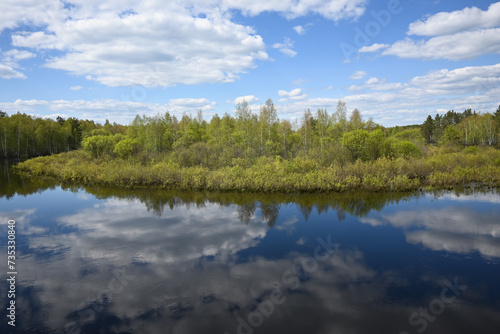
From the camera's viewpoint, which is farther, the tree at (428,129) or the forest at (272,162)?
the tree at (428,129)

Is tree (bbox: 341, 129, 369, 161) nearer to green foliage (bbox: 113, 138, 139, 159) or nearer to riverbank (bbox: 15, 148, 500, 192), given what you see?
riverbank (bbox: 15, 148, 500, 192)

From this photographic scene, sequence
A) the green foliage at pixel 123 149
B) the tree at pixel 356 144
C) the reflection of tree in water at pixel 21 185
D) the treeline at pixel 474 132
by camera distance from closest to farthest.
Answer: the reflection of tree in water at pixel 21 185, the tree at pixel 356 144, the green foliage at pixel 123 149, the treeline at pixel 474 132

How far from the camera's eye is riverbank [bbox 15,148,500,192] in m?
24.6

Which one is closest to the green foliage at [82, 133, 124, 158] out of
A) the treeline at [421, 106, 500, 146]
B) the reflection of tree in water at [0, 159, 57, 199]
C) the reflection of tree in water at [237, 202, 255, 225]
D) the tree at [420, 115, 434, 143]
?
the reflection of tree in water at [0, 159, 57, 199]

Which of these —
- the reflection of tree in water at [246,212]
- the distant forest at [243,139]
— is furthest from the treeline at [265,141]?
the reflection of tree in water at [246,212]

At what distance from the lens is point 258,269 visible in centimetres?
1077

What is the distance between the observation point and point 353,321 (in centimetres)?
783

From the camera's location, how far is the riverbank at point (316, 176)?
969 inches

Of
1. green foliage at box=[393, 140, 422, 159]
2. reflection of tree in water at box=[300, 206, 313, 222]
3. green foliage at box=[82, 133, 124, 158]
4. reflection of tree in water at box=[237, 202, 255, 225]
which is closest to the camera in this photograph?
reflection of tree in water at box=[237, 202, 255, 225]

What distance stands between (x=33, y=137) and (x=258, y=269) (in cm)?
8559

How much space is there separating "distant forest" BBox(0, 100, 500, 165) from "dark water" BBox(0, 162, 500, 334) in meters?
13.5

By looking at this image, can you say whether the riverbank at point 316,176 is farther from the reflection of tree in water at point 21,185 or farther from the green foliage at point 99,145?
the green foliage at point 99,145

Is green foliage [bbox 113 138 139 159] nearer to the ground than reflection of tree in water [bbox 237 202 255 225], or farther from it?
farther from it

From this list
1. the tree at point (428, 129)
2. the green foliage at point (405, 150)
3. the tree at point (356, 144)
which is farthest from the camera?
the tree at point (428, 129)
